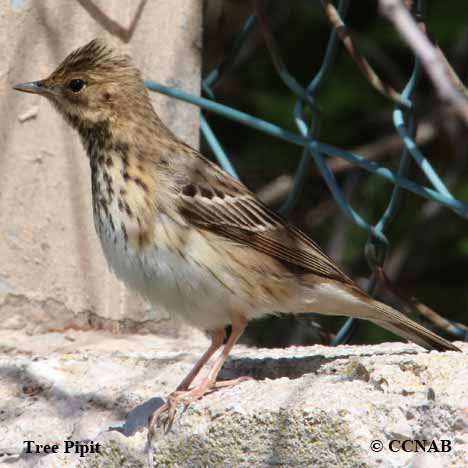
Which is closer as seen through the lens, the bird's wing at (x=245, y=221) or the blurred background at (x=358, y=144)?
the bird's wing at (x=245, y=221)

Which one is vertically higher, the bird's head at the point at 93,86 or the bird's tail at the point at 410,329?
the bird's head at the point at 93,86

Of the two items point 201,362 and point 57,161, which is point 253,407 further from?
point 57,161

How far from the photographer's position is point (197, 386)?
10.9 feet

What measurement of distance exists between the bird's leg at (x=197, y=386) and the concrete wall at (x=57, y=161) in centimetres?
71

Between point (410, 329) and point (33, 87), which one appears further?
point (33, 87)

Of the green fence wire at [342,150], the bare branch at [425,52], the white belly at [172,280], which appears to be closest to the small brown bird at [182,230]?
the white belly at [172,280]

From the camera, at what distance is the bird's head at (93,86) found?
3832 mm

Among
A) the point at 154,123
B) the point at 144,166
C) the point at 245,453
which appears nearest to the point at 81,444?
the point at 245,453

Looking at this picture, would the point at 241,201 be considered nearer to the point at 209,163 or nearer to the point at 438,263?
the point at 209,163

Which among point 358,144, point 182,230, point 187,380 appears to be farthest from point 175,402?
point 358,144

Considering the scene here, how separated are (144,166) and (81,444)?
3.63ft

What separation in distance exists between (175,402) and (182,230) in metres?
0.75

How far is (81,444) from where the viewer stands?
9.92 ft

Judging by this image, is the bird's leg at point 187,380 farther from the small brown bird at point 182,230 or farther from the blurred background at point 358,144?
the blurred background at point 358,144
